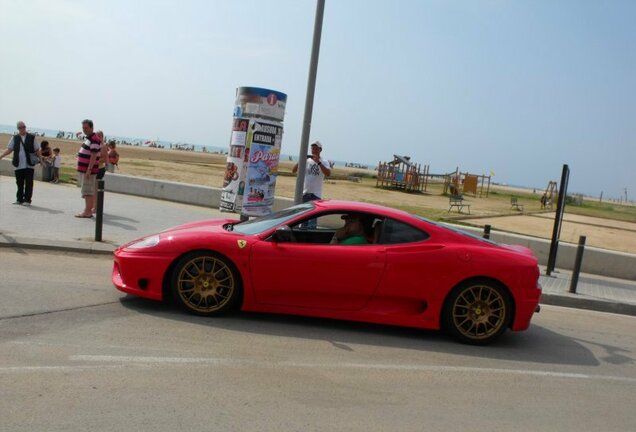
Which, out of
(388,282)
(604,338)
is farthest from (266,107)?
(604,338)

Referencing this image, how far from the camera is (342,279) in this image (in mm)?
5945

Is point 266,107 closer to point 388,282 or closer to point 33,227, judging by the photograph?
point 33,227

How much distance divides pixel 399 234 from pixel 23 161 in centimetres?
962

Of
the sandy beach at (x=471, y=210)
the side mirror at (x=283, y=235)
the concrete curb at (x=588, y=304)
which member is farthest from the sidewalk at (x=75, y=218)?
the sandy beach at (x=471, y=210)

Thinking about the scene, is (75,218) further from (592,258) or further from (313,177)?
(592,258)

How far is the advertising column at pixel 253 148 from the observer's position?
11.6 metres

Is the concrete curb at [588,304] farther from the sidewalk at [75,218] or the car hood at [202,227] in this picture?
the sidewalk at [75,218]

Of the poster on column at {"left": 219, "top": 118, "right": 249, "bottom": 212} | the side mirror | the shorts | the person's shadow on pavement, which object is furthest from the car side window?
the person's shadow on pavement

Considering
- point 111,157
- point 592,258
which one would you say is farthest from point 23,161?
point 592,258

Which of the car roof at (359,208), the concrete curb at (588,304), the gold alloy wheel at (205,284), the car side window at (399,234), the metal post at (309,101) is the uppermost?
the metal post at (309,101)

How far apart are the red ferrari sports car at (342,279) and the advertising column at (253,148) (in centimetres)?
572

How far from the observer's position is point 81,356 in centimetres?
460

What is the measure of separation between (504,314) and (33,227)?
25.6ft

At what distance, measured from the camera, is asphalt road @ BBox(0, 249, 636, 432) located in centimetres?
385
